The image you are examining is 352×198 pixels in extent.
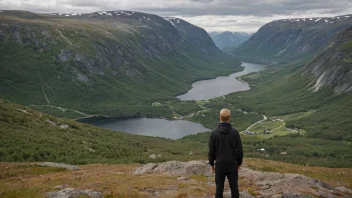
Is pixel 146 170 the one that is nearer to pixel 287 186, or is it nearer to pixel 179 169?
pixel 179 169

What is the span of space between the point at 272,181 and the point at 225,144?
14.7 m

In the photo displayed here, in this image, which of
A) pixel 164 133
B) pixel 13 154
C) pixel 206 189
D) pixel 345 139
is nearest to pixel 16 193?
pixel 206 189

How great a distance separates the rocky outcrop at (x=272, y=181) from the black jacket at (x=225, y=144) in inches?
248

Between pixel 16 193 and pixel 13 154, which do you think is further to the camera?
pixel 13 154

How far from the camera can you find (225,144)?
1897 centimetres

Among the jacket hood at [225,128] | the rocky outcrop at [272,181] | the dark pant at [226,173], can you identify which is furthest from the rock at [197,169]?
the jacket hood at [225,128]

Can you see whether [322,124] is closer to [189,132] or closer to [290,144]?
[290,144]

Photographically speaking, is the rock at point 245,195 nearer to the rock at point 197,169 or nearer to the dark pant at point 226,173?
the dark pant at point 226,173

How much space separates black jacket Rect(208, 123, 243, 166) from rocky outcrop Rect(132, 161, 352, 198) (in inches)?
248

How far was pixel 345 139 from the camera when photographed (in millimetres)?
173250

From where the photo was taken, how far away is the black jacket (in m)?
18.9

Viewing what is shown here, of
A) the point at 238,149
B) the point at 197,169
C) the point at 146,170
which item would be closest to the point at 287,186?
the point at 197,169

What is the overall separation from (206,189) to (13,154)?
3555 cm

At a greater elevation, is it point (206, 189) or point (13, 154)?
point (206, 189)
